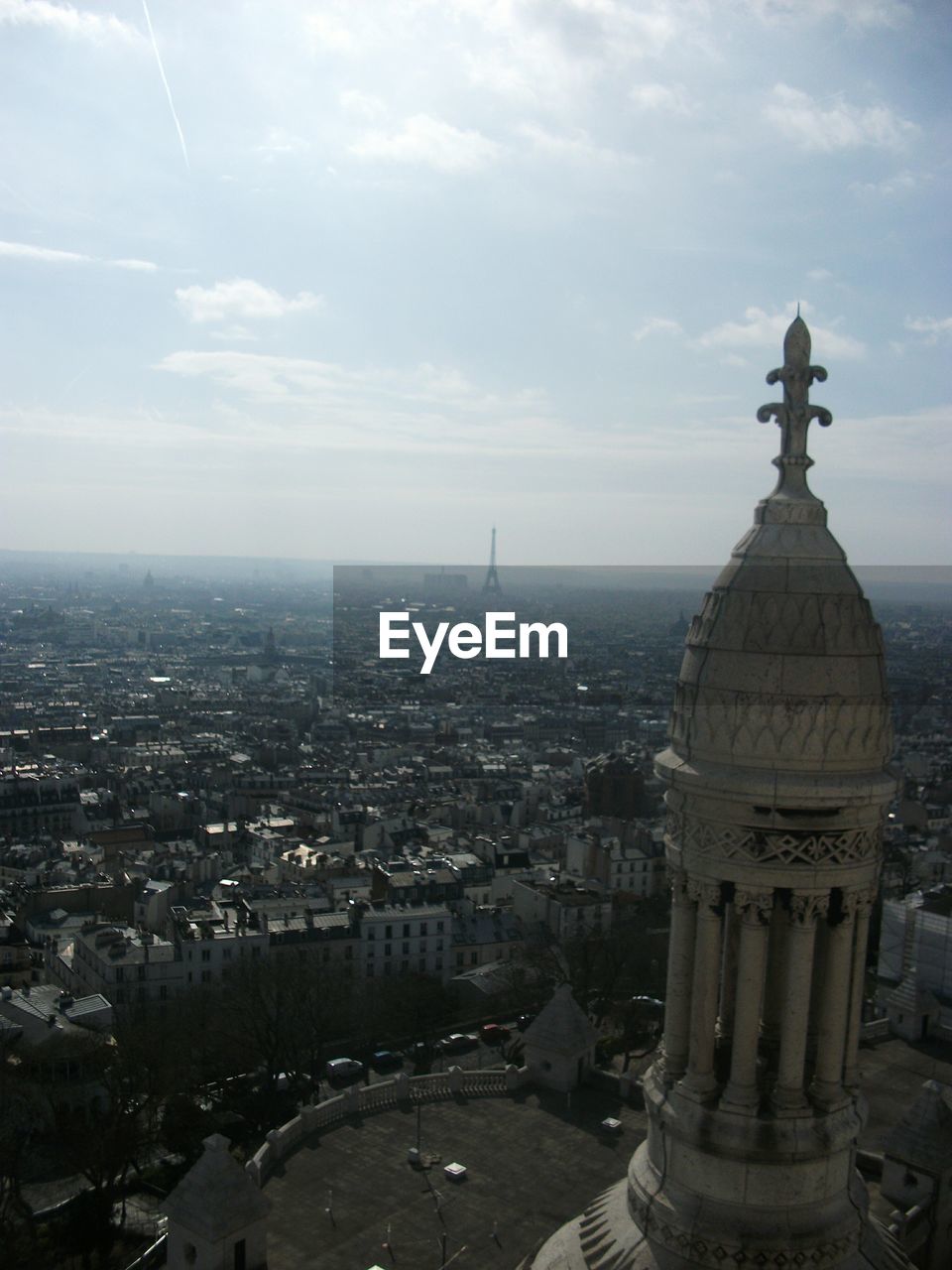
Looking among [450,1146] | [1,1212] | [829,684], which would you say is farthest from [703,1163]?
[1,1212]

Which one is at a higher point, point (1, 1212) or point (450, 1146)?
point (450, 1146)

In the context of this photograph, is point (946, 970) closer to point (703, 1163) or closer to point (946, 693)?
point (703, 1163)

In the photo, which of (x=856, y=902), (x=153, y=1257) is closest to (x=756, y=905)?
(x=856, y=902)

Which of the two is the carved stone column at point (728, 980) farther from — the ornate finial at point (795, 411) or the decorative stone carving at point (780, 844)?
the ornate finial at point (795, 411)

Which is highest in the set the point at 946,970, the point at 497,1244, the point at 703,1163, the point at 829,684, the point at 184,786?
the point at 829,684

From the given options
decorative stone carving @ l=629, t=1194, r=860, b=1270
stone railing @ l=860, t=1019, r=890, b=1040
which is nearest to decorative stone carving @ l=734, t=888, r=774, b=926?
decorative stone carving @ l=629, t=1194, r=860, b=1270

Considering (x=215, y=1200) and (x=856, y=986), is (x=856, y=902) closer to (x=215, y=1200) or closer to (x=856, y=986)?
(x=856, y=986)

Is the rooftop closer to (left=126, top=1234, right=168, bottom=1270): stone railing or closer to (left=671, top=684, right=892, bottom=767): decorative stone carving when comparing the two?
(left=126, top=1234, right=168, bottom=1270): stone railing
